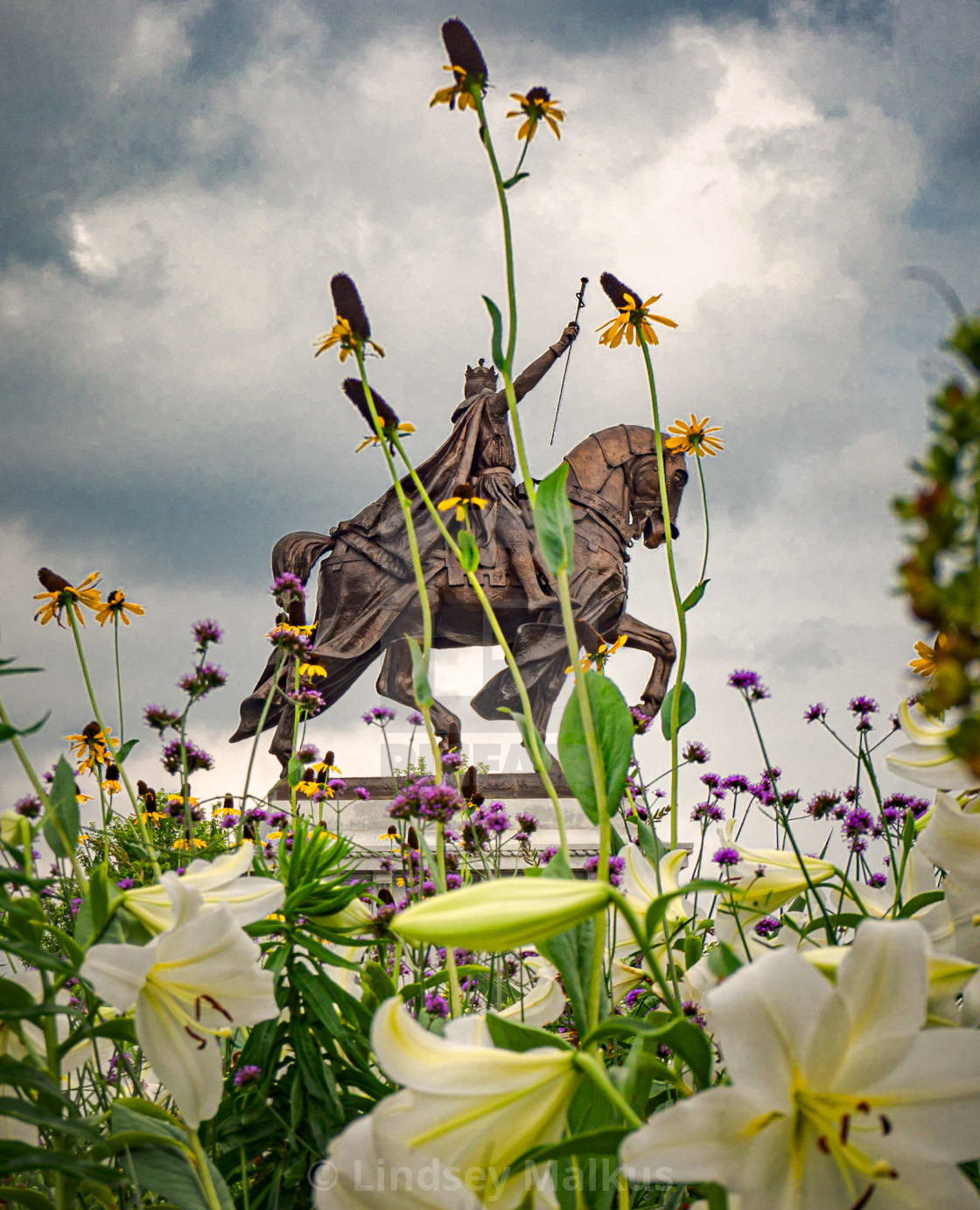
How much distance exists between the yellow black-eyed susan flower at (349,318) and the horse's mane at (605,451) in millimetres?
A: 5391

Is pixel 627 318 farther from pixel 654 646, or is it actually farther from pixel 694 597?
pixel 654 646

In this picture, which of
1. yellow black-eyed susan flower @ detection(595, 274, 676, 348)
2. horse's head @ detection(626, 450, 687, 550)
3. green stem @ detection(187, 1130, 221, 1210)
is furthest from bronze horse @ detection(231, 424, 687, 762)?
green stem @ detection(187, 1130, 221, 1210)

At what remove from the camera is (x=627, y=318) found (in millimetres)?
978

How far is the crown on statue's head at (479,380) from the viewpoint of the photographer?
649 centimetres

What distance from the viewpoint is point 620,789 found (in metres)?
0.48

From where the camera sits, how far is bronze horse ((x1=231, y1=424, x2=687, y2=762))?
537cm

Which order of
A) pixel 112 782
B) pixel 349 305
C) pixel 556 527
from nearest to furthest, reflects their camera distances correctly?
1. pixel 556 527
2. pixel 349 305
3. pixel 112 782

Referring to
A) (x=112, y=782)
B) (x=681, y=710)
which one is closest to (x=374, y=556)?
(x=112, y=782)

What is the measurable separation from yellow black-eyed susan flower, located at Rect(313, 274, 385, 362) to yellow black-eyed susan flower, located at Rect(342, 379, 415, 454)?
4cm

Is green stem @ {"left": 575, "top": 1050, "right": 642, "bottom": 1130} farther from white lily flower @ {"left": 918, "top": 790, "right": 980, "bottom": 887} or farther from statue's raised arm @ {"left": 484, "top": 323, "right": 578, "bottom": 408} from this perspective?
statue's raised arm @ {"left": 484, "top": 323, "right": 578, "bottom": 408}

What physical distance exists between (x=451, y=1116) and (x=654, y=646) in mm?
5601

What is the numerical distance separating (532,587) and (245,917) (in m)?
5.05

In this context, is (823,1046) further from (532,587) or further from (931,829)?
(532,587)

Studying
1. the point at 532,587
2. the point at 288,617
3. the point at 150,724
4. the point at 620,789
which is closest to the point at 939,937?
the point at 620,789
